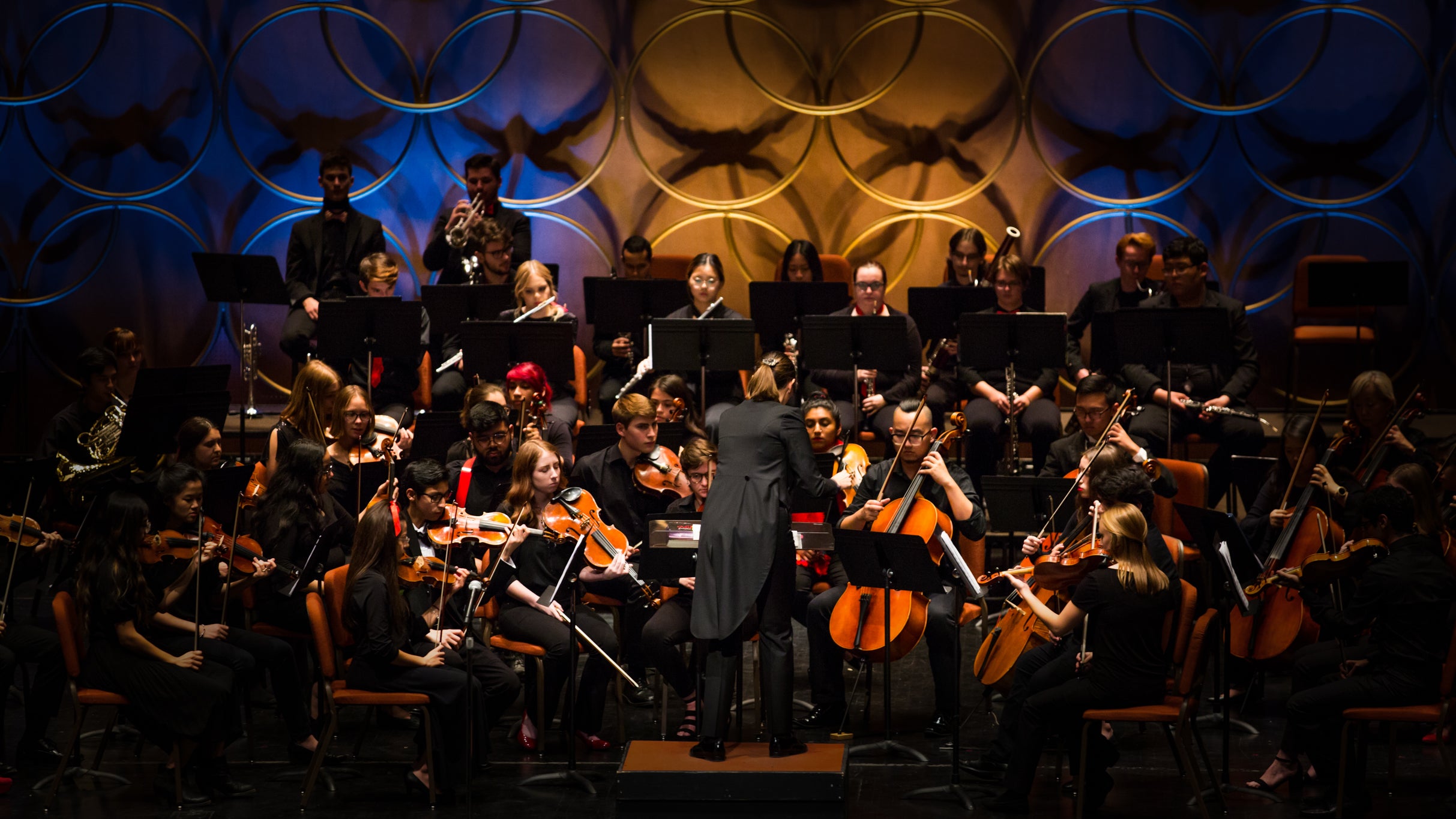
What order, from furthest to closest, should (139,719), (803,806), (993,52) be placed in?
(993,52)
(139,719)
(803,806)

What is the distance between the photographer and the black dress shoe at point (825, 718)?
20.6 ft

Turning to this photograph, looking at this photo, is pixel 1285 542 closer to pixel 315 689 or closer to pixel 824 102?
pixel 315 689

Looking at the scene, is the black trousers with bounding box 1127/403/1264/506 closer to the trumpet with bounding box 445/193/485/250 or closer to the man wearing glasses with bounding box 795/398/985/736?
the man wearing glasses with bounding box 795/398/985/736

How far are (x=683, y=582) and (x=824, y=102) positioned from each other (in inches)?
198

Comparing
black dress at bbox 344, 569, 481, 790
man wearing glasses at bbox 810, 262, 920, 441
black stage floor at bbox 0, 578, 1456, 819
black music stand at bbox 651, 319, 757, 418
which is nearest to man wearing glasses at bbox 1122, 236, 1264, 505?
man wearing glasses at bbox 810, 262, 920, 441

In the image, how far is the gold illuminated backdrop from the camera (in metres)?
9.98

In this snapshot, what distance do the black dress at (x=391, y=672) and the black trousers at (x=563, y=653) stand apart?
54 centimetres

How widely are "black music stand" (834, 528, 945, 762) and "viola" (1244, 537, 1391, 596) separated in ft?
4.59

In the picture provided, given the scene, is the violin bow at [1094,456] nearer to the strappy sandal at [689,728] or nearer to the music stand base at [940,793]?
the music stand base at [940,793]

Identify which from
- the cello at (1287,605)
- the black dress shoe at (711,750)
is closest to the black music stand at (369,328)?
the black dress shoe at (711,750)

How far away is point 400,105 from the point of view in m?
10.2

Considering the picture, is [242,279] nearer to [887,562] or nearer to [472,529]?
[472,529]

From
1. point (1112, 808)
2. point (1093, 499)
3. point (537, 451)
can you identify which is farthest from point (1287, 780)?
point (537, 451)

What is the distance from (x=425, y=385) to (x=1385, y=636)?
5.27m
